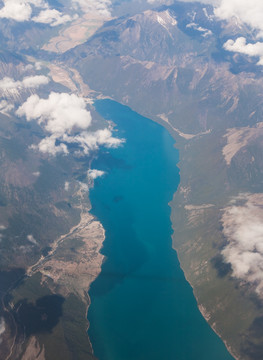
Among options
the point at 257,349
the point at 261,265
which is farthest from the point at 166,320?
the point at 261,265

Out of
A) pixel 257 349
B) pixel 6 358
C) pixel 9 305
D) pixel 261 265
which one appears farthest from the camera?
pixel 261 265

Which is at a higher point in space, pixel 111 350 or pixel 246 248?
pixel 246 248

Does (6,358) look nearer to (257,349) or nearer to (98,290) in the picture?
(98,290)

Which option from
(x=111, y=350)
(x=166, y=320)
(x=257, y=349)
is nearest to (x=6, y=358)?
(x=111, y=350)

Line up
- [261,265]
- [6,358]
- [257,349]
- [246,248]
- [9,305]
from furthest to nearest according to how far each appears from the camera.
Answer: [246,248] < [261,265] < [9,305] < [257,349] < [6,358]

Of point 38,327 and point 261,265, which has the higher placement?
point 261,265

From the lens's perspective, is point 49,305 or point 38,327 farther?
point 49,305

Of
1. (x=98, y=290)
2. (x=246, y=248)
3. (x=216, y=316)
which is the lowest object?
(x=98, y=290)

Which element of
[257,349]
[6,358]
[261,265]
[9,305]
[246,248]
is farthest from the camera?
[246,248]

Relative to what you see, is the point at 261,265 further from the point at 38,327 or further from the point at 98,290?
the point at 38,327
